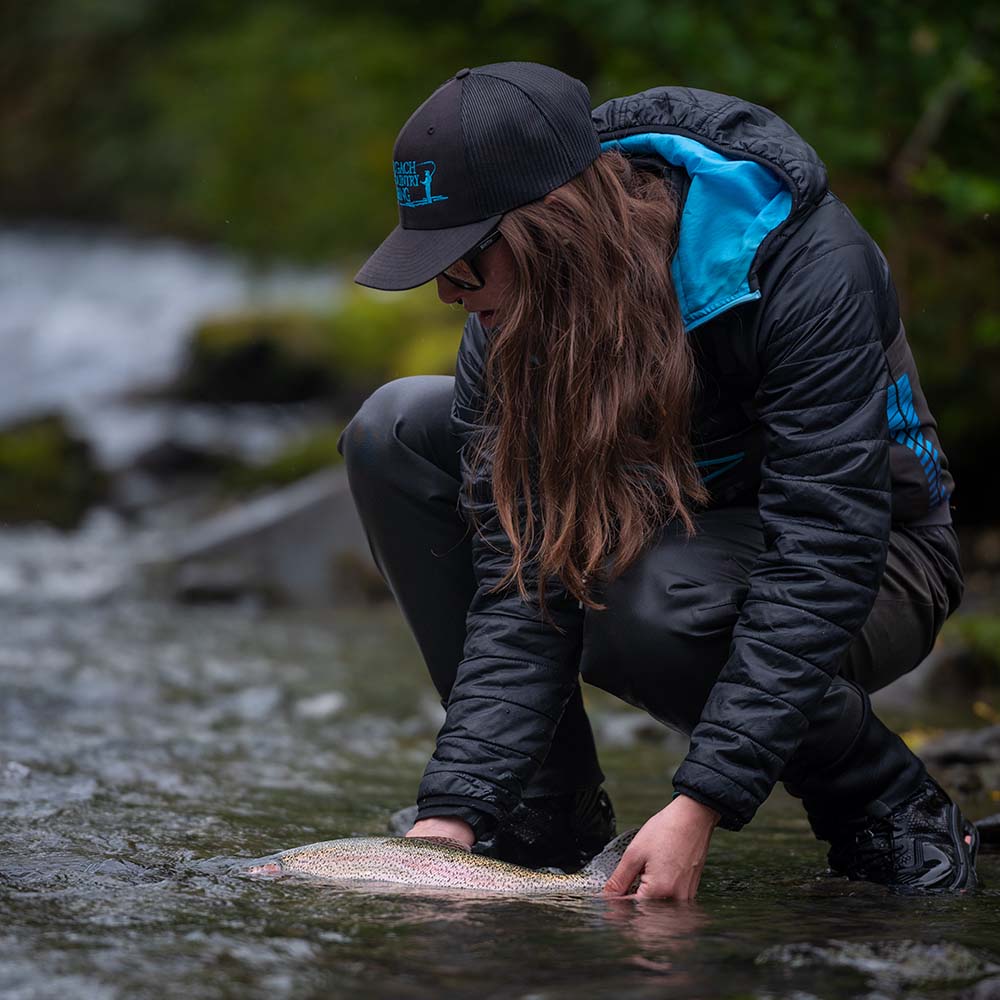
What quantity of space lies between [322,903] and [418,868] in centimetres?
17

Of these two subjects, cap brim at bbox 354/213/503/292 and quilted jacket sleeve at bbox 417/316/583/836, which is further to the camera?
quilted jacket sleeve at bbox 417/316/583/836

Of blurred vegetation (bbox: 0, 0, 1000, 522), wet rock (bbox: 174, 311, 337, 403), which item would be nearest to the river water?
blurred vegetation (bbox: 0, 0, 1000, 522)

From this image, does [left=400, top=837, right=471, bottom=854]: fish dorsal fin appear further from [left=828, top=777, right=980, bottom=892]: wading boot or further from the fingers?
[left=828, top=777, right=980, bottom=892]: wading boot

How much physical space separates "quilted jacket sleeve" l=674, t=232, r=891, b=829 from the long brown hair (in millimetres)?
209

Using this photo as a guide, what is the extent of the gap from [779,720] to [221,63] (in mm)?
21670

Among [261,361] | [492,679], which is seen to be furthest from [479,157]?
[261,361]

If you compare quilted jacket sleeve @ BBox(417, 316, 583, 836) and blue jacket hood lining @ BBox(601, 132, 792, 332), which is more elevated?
blue jacket hood lining @ BBox(601, 132, 792, 332)

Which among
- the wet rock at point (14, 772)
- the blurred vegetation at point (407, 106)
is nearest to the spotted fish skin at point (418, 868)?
the wet rock at point (14, 772)

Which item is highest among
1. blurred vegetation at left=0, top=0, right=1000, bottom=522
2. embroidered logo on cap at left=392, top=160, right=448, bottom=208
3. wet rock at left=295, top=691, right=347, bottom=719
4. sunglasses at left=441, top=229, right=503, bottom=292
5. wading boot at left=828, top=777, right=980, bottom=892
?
blurred vegetation at left=0, top=0, right=1000, bottom=522

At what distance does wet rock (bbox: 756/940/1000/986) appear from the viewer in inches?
75.2

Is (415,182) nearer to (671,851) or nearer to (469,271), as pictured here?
(469,271)

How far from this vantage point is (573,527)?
8.18 ft

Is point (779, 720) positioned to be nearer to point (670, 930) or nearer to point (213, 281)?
point (670, 930)

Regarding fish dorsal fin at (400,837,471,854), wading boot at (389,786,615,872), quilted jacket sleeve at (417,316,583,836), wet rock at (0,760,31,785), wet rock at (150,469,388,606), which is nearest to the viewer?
fish dorsal fin at (400,837,471,854)
